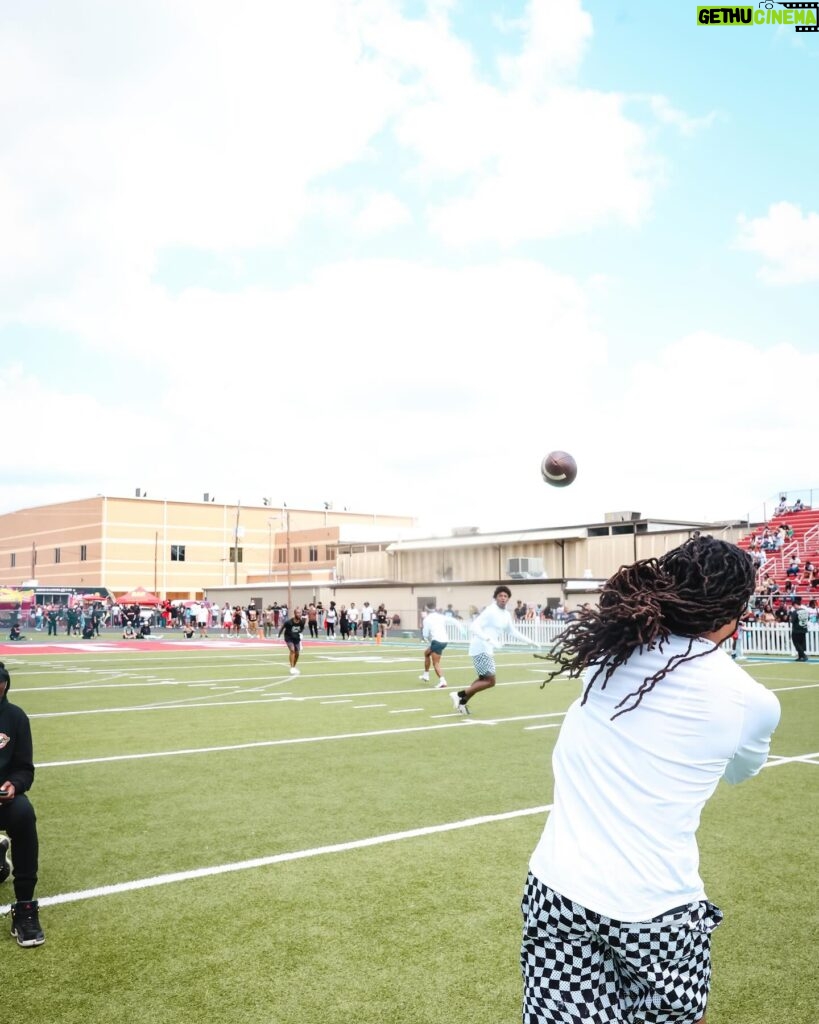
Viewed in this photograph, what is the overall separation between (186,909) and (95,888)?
76 cm

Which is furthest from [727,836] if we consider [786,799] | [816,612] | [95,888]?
[816,612]

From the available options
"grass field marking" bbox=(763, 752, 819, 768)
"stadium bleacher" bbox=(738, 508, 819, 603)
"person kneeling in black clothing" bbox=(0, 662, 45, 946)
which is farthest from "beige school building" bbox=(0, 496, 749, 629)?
"person kneeling in black clothing" bbox=(0, 662, 45, 946)

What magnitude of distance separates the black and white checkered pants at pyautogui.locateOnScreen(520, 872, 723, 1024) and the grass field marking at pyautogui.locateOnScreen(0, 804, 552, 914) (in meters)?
4.08

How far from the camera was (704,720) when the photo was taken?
2.21 meters

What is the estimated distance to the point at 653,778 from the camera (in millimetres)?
2207

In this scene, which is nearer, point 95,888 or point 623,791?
point 623,791

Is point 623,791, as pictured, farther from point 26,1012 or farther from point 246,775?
point 246,775

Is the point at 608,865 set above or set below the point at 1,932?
above

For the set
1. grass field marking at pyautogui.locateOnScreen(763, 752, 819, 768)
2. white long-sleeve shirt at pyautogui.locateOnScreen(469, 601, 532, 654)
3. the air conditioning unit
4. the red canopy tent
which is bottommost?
grass field marking at pyautogui.locateOnScreen(763, 752, 819, 768)

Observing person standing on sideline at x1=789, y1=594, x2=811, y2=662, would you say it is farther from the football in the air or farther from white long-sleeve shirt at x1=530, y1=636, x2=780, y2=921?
white long-sleeve shirt at x1=530, y1=636, x2=780, y2=921

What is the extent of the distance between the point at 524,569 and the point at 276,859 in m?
38.6

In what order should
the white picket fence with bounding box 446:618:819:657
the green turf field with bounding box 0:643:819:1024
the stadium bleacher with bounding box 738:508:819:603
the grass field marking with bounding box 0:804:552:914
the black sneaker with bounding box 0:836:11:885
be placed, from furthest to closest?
the stadium bleacher with bounding box 738:508:819:603
the white picket fence with bounding box 446:618:819:657
the black sneaker with bounding box 0:836:11:885
the grass field marking with bounding box 0:804:552:914
the green turf field with bounding box 0:643:819:1024

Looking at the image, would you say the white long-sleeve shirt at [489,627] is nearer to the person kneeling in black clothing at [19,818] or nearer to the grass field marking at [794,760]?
the grass field marking at [794,760]

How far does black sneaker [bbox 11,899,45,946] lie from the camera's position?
15.3 feet
